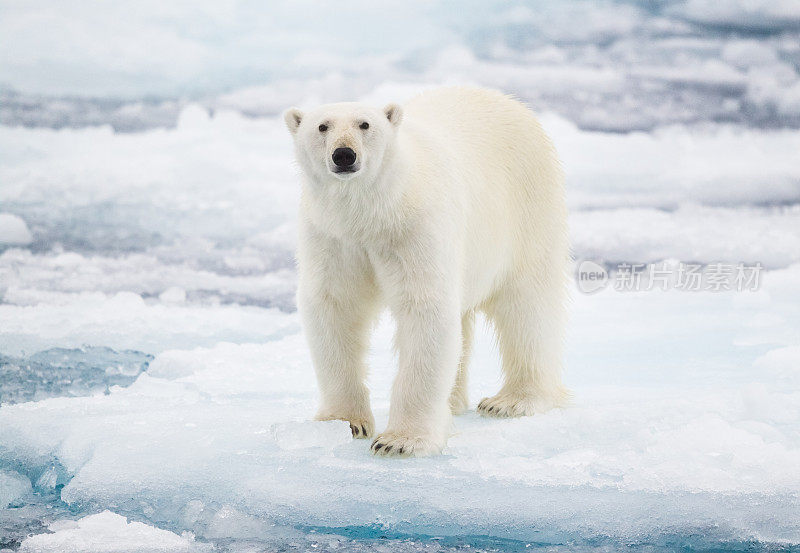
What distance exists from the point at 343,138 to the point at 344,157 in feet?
0.26

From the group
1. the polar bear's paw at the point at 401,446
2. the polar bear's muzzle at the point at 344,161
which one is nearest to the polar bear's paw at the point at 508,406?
the polar bear's paw at the point at 401,446

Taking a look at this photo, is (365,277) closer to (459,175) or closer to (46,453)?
(459,175)

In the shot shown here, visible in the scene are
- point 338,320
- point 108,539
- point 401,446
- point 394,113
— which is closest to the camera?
point 108,539

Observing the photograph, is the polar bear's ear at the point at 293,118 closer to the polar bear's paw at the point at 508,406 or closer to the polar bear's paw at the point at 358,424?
the polar bear's paw at the point at 358,424

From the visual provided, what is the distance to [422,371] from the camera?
4012 millimetres

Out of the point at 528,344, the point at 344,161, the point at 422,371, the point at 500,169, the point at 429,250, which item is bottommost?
the point at 528,344

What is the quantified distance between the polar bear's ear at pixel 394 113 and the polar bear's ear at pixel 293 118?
35cm

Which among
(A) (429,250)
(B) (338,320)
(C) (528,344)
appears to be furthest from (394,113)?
(C) (528,344)

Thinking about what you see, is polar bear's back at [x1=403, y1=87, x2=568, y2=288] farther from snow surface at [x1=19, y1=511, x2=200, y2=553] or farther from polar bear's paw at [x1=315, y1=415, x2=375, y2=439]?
snow surface at [x1=19, y1=511, x2=200, y2=553]

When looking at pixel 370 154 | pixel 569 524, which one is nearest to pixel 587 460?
pixel 569 524

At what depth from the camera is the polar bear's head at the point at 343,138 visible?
12.0 ft

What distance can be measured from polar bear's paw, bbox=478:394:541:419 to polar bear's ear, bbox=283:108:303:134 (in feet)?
5.72

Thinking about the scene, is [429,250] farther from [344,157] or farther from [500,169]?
[500,169]

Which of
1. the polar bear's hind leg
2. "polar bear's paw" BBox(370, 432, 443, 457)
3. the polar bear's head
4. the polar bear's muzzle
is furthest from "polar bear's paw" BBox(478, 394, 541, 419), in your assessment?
the polar bear's muzzle
